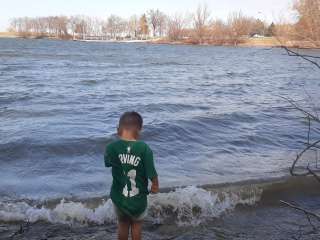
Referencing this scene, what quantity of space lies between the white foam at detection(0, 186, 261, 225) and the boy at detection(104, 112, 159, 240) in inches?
72.4

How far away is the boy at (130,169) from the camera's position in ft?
13.9

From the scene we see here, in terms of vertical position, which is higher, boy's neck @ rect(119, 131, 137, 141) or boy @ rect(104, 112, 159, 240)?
boy's neck @ rect(119, 131, 137, 141)

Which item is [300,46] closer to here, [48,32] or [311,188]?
[311,188]

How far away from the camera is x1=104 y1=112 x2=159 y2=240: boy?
4.23 metres

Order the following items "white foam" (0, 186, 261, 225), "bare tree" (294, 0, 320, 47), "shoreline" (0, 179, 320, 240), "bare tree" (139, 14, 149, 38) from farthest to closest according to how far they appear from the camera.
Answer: "bare tree" (139, 14, 149, 38) < "white foam" (0, 186, 261, 225) < "shoreline" (0, 179, 320, 240) < "bare tree" (294, 0, 320, 47)

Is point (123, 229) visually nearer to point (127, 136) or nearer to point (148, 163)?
point (148, 163)

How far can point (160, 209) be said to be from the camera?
21.5 feet

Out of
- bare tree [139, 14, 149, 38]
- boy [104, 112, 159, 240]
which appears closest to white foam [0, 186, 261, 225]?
boy [104, 112, 159, 240]

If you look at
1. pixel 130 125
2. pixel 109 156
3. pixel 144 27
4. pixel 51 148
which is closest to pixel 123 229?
pixel 109 156

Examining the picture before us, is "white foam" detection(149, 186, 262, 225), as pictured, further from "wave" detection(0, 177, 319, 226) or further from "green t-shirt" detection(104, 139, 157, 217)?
"green t-shirt" detection(104, 139, 157, 217)

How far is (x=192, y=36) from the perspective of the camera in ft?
345

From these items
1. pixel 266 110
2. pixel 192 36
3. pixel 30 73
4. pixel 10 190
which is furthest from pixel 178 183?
pixel 192 36

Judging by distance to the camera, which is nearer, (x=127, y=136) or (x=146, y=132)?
(x=127, y=136)

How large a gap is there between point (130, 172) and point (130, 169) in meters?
0.03
